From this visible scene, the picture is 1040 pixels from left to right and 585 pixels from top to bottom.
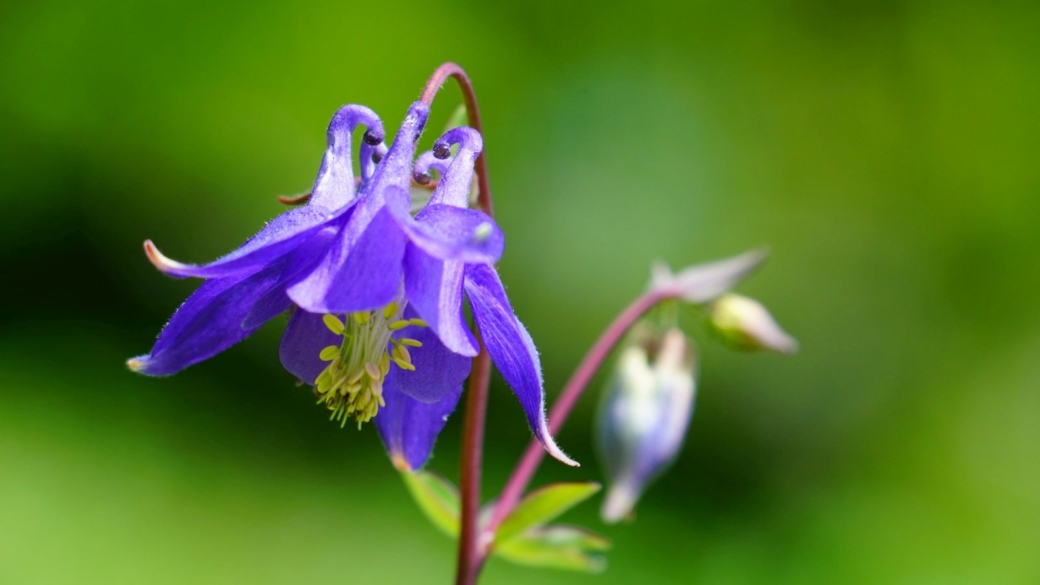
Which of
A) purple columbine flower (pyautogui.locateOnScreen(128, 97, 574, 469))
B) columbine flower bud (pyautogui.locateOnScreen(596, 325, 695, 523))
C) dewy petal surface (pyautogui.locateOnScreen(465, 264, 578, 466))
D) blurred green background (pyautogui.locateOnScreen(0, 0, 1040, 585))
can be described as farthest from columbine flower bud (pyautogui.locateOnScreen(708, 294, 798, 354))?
blurred green background (pyautogui.locateOnScreen(0, 0, 1040, 585))

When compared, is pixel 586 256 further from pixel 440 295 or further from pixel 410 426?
pixel 440 295

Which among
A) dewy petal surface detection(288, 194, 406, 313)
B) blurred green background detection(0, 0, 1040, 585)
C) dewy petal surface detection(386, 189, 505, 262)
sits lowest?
blurred green background detection(0, 0, 1040, 585)

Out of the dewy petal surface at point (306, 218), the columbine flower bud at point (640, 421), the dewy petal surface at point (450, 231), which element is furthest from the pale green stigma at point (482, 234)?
the columbine flower bud at point (640, 421)

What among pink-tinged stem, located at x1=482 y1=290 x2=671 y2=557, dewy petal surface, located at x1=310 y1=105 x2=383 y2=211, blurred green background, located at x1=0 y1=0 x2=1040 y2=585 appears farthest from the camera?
blurred green background, located at x1=0 y1=0 x2=1040 y2=585

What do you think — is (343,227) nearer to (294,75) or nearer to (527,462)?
(527,462)

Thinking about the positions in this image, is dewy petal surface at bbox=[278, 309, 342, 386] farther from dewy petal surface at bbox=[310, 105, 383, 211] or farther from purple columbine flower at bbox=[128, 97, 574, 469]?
dewy petal surface at bbox=[310, 105, 383, 211]

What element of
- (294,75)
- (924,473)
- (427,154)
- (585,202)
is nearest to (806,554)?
(924,473)
